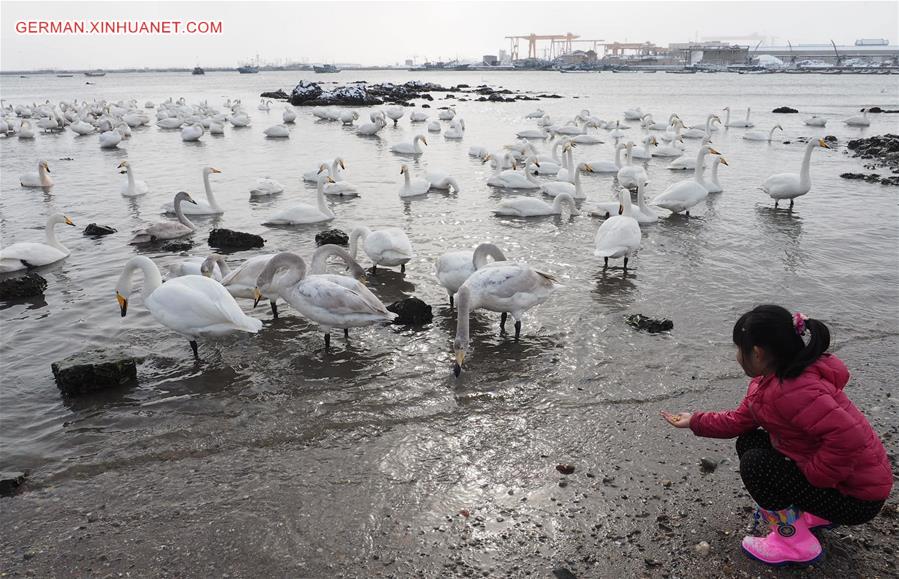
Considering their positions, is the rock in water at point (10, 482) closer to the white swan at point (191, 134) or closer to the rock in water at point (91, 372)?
the rock in water at point (91, 372)

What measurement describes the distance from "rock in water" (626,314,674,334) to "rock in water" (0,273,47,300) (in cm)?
770

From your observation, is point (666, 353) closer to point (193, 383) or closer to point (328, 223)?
point (193, 383)

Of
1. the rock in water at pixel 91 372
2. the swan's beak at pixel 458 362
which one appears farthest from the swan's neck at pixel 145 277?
the swan's beak at pixel 458 362

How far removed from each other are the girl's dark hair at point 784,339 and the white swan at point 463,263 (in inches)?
166

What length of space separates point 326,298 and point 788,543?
4.47 meters

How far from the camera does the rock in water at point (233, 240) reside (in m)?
10.3

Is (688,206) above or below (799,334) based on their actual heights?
below

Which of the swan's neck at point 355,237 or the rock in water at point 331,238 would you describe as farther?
the rock in water at point 331,238

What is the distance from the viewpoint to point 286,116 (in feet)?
111

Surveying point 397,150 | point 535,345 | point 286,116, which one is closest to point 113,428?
point 535,345

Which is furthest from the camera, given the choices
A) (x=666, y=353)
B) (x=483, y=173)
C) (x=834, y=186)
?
(x=483, y=173)

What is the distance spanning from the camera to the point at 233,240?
10281 millimetres

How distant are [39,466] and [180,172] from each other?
15.4 m

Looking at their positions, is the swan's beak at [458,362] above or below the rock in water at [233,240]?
below
